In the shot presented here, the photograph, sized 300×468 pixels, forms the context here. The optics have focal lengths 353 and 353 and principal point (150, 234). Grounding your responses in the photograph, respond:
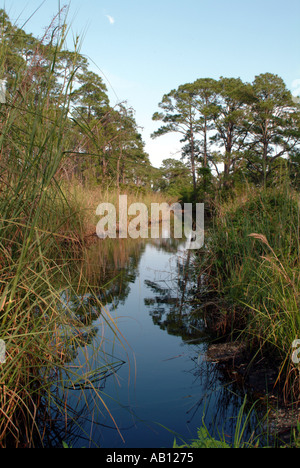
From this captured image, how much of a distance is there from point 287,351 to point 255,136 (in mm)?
28428

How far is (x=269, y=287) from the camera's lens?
8.70 feet

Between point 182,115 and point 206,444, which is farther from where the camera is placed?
point 182,115

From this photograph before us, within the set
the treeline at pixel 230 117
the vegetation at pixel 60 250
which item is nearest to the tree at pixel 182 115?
the treeline at pixel 230 117

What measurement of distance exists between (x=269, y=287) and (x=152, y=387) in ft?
3.70

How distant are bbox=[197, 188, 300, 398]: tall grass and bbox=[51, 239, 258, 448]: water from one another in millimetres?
393

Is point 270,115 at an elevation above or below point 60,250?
above

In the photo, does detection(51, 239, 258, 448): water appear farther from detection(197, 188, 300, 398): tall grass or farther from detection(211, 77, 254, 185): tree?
detection(211, 77, 254, 185): tree

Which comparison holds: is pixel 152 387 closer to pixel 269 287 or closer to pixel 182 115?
pixel 269 287

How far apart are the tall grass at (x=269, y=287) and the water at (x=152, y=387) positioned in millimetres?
393

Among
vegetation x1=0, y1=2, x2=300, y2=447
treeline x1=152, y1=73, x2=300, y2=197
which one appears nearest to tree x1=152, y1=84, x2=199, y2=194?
treeline x1=152, y1=73, x2=300, y2=197

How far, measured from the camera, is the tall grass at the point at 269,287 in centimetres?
223

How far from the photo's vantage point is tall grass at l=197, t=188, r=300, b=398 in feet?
7.32

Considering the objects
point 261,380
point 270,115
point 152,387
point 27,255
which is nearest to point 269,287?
point 261,380

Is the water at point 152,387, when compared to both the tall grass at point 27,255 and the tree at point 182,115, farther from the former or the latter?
the tree at point 182,115
